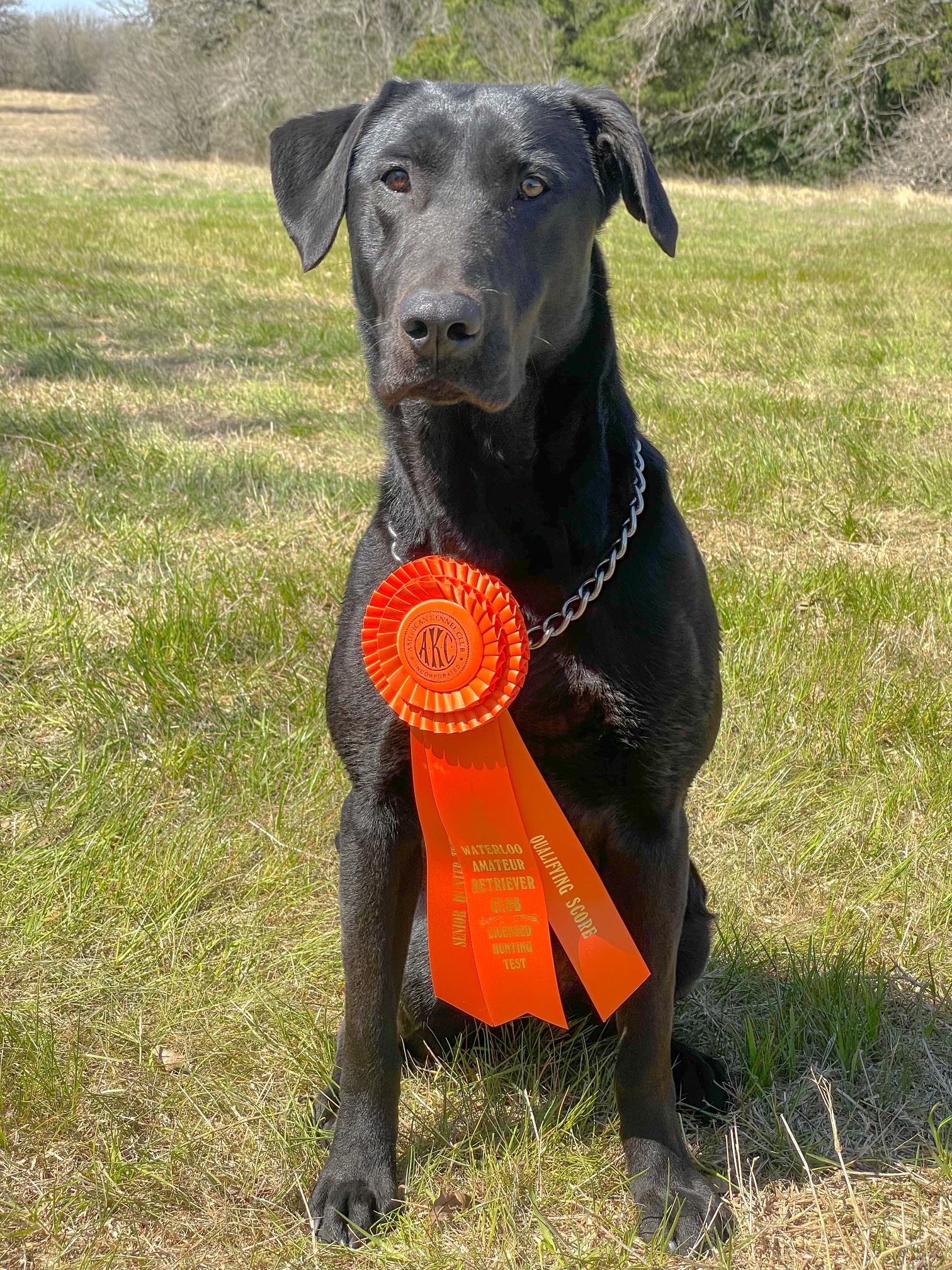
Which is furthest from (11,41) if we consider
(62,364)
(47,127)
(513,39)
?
(62,364)

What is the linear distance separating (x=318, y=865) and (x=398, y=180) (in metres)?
1.45

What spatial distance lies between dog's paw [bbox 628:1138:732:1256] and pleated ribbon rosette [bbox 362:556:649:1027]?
26 cm

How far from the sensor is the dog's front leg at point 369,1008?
1.80m

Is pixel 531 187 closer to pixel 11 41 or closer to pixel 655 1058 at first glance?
pixel 655 1058

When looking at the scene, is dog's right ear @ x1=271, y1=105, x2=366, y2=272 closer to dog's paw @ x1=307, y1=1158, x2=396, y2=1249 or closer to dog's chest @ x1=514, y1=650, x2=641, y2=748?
dog's chest @ x1=514, y1=650, x2=641, y2=748

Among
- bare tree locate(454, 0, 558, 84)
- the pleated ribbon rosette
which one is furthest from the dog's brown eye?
bare tree locate(454, 0, 558, 84)

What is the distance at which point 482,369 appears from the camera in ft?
5.30

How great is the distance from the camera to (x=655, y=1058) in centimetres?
185

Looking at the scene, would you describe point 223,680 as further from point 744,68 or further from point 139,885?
point 744,68

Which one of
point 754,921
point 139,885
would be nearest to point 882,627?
point 754,921

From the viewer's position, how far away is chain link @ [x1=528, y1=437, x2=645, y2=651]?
1734 millimetres

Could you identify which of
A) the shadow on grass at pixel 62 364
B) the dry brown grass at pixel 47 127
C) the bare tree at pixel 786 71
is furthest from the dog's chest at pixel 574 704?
the dry brown grass at pixel 47 127

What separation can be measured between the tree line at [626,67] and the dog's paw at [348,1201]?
76.1 ft

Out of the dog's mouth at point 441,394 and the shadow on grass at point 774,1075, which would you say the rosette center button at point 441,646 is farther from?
the shadow on grass at point 774,1075
